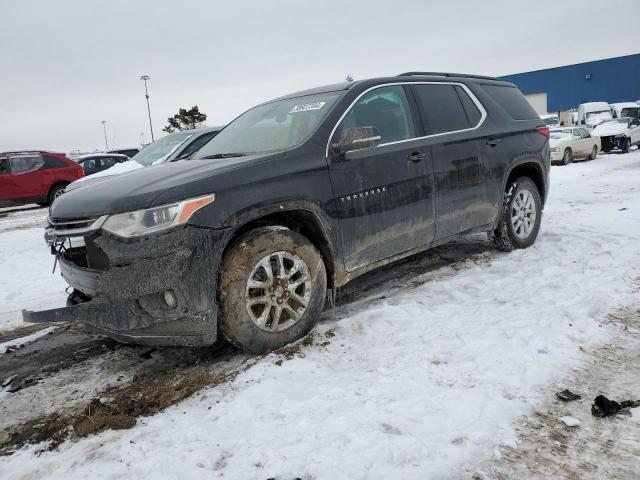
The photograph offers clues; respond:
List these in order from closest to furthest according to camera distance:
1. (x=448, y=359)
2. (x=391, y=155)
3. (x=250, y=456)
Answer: (x=250, y=456)
(x=448, y=359)
(x=391, y=155)

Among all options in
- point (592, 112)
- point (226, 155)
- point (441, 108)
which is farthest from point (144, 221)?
point (592, 112)

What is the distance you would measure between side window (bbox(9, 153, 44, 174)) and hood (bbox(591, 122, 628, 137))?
20.4m

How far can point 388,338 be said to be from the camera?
3348mm

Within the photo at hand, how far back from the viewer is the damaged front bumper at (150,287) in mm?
2805

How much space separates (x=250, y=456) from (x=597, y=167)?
16190 millimetres

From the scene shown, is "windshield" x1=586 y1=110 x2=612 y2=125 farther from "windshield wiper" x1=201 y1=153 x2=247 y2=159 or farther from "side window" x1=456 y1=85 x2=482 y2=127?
"windshield wiper" x1=201 y1=153 x2=247 y2=159

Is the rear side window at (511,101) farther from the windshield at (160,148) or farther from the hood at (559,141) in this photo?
the hood at (559,141)

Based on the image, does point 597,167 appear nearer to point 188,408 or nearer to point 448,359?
point 448,359

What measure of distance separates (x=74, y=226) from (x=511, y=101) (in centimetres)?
454

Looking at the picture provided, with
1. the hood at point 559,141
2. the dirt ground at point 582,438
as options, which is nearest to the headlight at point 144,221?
the dirt ground at point 582,438

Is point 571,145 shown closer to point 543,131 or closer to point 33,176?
point 543,131

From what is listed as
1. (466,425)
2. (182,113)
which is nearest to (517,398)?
(466,425)

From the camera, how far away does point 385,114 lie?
405 centimetres

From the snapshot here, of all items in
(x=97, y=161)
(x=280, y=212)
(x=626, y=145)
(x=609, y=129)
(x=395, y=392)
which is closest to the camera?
(x=395, y=392)
